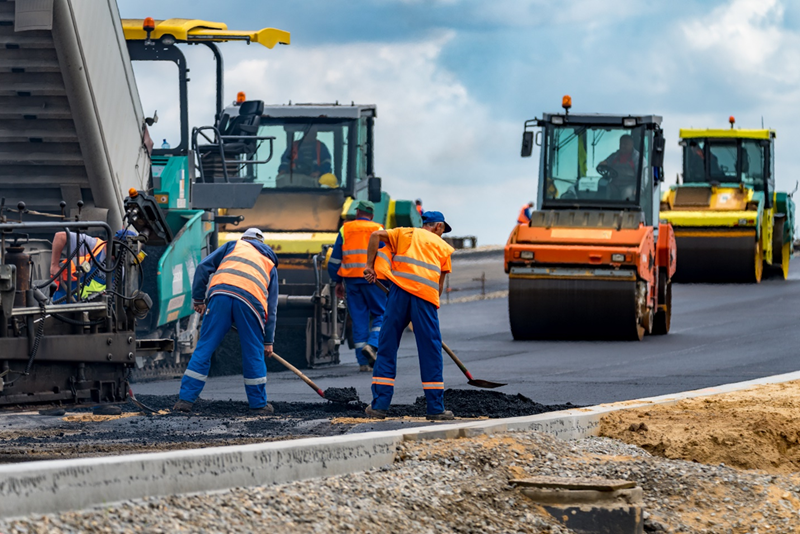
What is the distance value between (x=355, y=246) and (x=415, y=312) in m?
3.98

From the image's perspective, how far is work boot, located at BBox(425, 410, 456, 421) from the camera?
8.32 m

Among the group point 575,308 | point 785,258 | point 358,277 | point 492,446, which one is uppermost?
point 785,258

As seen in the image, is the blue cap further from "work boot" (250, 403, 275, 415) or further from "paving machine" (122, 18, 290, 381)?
"paving machine" (122, 18, 290, 381)

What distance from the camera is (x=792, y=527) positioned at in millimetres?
6012

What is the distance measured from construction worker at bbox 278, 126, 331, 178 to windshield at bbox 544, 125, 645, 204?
2.84m

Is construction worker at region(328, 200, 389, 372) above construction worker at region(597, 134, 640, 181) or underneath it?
underneath

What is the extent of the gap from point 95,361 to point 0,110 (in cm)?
255

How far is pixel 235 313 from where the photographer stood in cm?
943

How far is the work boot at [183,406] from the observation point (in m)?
9.17

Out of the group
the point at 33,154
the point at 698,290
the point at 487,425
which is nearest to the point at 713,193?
the point at 698,290

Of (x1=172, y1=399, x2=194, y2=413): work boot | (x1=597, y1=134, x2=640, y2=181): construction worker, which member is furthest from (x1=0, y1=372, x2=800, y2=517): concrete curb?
(x1=597, y1=134, x2=640, y2=181): construction worker

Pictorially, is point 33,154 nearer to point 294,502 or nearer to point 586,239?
point 294,502

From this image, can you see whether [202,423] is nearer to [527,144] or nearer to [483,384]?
[483,384]

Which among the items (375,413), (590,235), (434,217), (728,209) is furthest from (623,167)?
(375,413)
